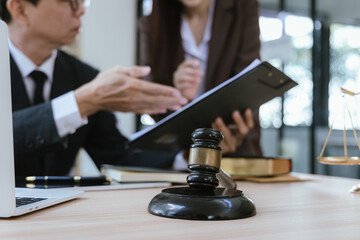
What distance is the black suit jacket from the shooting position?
3.54 ft

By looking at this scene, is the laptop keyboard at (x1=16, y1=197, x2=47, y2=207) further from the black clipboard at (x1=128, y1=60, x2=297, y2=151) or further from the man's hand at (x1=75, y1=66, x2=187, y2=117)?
the man's hand at (x1=75, y1=66, x2=187, y2=117)

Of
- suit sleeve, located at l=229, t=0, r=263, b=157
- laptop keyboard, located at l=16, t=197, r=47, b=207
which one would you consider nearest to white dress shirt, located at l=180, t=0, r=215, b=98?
suit sleeve, located at l=229, t=0, r=263, b=157

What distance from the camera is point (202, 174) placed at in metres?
0.54

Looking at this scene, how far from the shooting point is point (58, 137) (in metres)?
1.08

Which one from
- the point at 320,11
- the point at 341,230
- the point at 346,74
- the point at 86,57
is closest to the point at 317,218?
the point at 341,230

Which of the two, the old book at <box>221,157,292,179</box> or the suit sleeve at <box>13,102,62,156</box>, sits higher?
the suit sleeve at <box>13,102,62,156</box>

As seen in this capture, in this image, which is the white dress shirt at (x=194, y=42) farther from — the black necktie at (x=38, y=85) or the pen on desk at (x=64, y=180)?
the pen on desk at (x=64, y=180)

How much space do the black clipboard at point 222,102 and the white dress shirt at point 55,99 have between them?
0.20m

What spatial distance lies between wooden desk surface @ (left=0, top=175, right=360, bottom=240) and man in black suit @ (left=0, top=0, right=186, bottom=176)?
47cm

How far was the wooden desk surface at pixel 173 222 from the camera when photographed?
428 millimetres

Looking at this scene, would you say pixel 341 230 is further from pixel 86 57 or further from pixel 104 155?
pixel 86 57

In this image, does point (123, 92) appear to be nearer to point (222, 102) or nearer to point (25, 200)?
point (222, 102)

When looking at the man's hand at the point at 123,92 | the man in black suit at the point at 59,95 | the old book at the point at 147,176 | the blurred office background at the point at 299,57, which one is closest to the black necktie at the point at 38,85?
the man in black suit at the point at 59,95

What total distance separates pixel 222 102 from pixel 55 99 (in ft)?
1.63
